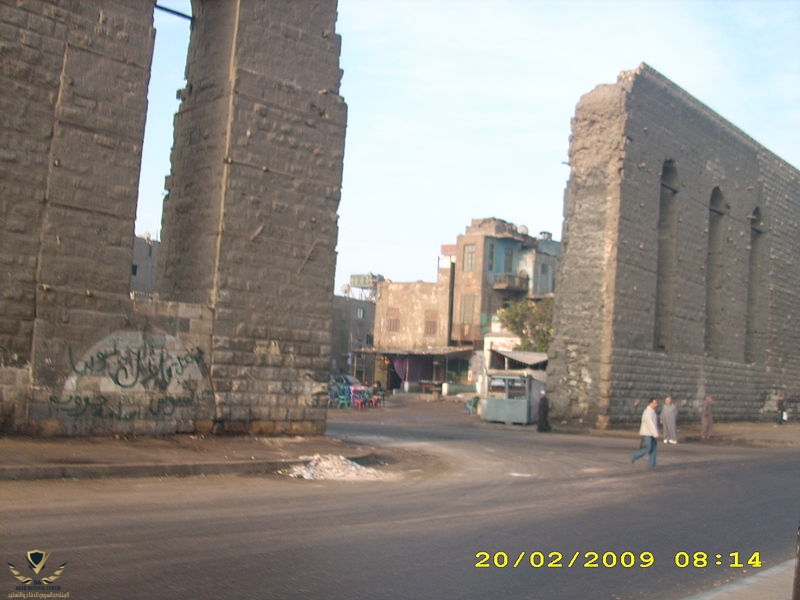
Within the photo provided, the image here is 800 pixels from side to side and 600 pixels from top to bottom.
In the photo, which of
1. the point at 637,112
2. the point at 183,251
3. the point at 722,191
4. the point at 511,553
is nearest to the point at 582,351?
the point at 637,112

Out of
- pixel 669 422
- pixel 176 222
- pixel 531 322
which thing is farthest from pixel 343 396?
pixel 176 222

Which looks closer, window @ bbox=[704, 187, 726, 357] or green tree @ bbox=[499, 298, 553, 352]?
window @ bbox=[704, 187, 726, 357]

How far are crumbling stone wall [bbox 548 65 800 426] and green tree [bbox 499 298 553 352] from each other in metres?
15.8

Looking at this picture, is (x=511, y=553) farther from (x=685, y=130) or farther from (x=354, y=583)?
(x=685, y=130)

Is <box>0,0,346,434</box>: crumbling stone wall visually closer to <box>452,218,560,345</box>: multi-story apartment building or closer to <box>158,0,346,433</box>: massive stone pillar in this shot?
<box>158,0,346,433</box>: massive stone pillar

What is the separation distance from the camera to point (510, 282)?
64500mm

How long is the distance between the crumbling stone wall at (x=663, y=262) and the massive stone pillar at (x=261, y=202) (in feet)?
48.1

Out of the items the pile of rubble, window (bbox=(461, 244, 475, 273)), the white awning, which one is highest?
window (bbox=(461, 244, 475, 273))

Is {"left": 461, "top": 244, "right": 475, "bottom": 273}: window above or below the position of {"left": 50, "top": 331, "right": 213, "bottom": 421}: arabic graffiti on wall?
above

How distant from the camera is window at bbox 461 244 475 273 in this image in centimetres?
6462

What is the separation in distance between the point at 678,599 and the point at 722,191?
31.4 meters

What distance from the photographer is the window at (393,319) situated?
6738 centimetres

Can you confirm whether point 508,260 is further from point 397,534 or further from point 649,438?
point 397,534

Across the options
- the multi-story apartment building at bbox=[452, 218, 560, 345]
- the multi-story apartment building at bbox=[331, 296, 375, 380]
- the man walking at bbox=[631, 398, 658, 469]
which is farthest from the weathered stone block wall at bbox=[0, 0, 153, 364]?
the multi-story apartment building at bbox=[452, 218, 560, 345]
